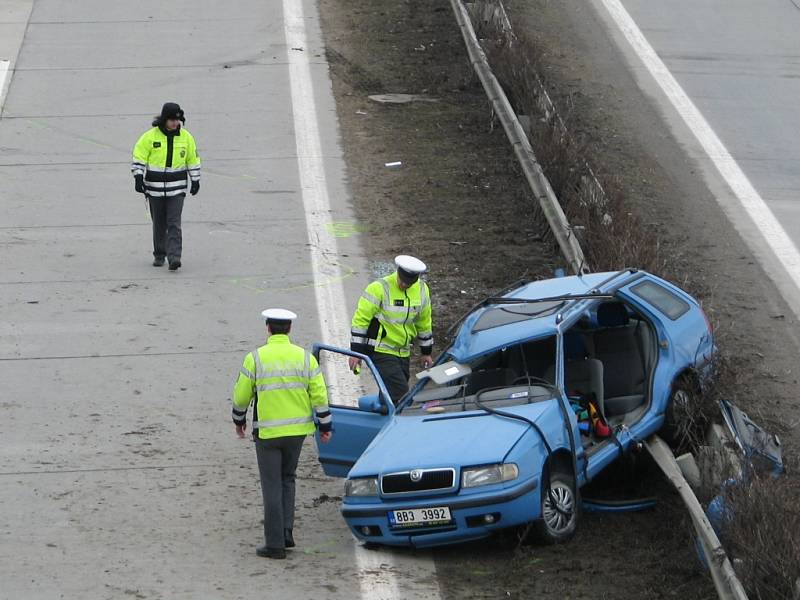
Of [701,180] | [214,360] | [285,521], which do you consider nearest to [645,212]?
[701,180]

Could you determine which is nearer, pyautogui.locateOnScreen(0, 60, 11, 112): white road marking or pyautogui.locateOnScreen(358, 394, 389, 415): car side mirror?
pyautogui.locateOnScreen(358, 394, 389, 415): car side mirror

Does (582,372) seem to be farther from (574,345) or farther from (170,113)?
(170,113)

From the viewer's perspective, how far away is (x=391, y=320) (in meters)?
11.8

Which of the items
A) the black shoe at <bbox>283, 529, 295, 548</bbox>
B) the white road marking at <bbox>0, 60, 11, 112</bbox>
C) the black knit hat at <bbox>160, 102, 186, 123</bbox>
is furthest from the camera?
the white road marking at <bbox>0, 60, 11, 112</bbox>

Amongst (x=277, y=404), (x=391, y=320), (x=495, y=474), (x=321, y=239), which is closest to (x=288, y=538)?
(x=277, y=404)

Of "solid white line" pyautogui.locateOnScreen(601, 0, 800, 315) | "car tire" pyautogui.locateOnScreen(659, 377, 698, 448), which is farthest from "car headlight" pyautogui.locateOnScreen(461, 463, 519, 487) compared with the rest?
"solid white line" pyautogui.locateOnScreen(601, 0, 800, 315)

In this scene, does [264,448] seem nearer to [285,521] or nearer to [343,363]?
[285,521]

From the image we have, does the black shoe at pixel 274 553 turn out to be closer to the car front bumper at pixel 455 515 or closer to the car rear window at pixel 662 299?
the car front bumper at pixel 455 515

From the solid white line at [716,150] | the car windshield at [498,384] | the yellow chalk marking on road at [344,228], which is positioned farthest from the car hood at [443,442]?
the yellow chalk marking on road at [344,228]

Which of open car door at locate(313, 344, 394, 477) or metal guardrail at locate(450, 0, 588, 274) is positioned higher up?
open car door at locate(313, 344, 394, 477)

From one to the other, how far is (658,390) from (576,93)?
11388 millimetres

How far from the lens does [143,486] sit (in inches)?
445

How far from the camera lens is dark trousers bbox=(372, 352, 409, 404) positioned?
11.9m

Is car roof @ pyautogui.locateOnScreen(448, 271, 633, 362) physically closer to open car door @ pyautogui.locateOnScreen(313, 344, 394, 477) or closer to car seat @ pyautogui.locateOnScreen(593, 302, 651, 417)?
car seat @ pyautogui.locateOnScreen(593, 302, 651, 417)
